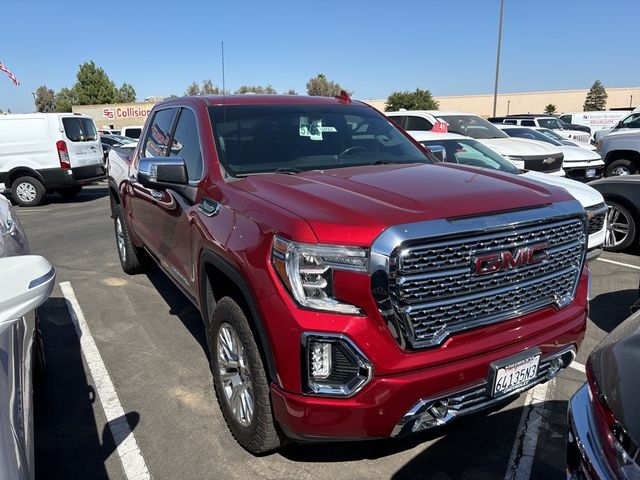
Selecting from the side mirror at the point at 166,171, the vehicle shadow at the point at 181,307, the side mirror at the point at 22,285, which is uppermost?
the side mirror at the point at 166,171

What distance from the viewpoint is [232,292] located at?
2.88 metres

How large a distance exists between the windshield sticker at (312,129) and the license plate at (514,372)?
2.03m

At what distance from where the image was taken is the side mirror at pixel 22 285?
1.64 m

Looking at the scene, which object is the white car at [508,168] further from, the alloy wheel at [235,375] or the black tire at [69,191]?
the black tire at [69,191]

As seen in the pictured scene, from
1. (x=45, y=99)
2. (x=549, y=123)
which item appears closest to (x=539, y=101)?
(x=549, y=123)

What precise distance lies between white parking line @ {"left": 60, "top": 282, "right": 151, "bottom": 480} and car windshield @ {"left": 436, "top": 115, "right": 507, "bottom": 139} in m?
8.40

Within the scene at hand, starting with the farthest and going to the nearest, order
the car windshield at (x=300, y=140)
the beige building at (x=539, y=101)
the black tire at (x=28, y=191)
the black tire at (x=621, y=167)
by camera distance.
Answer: the beige building at (x=539, y=101)
the black tire at (x=28, y=191)
the black tire at (x=621, y=167)
the car windshield at (x=300, y=140)

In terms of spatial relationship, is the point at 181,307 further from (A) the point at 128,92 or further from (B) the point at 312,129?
(A) the point at 128,92

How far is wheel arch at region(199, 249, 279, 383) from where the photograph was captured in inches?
90.2

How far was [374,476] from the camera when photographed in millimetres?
2643

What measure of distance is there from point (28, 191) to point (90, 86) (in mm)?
58433

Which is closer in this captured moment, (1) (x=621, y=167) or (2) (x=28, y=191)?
(1) (x=621, y=167)

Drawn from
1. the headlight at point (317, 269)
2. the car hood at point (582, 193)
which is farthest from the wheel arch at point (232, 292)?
the car hood at point (582, 193)

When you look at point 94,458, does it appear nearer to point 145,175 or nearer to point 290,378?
point 290,378
